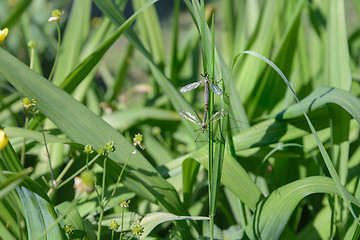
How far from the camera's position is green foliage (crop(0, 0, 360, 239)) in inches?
30.5

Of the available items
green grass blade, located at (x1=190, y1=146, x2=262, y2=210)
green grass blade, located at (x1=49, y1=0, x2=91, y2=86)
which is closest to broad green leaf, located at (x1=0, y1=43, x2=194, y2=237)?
green grass blade, located at (x1=190, y1=146, x2=262, y2=210)

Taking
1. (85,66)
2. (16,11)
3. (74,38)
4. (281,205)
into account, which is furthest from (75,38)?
(281,205)

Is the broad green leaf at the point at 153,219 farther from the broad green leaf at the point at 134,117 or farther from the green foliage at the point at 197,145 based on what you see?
the broad green leaf at the point at 134,117

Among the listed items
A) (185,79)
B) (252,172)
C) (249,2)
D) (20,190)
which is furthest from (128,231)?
(249,2)

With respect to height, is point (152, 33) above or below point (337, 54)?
above

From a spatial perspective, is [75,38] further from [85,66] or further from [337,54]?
[337,54]

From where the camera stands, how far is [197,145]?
127cm

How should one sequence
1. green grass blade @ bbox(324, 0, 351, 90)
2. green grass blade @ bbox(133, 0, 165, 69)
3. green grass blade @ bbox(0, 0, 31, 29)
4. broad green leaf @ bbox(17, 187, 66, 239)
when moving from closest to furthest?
broad green leaf @ bbox(17, 187, 66, 239), green grass blade @ bbox(324, 0, 351, 90), green grass blade @ bbox(0, 0, 31, 29), green grass blade @ bbox(133, 0, 165, 69)

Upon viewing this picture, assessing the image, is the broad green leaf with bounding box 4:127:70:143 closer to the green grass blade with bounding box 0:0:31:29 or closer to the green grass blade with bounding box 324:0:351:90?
the green grass blade with bounding box 0:0:31:29

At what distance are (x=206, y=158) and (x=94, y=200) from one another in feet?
1.17

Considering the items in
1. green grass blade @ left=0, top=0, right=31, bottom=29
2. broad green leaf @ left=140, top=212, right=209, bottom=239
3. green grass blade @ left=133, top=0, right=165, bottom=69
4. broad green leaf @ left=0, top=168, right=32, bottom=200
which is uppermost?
green grass blade @ left=0, top=0, right=31, bottom=29

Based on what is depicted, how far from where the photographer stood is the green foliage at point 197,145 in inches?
30.5

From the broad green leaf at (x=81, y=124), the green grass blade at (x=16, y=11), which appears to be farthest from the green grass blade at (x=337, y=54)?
the green grass blade at (x=16, y=11)

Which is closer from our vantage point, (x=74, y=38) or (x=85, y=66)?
(x=85, y=66)
